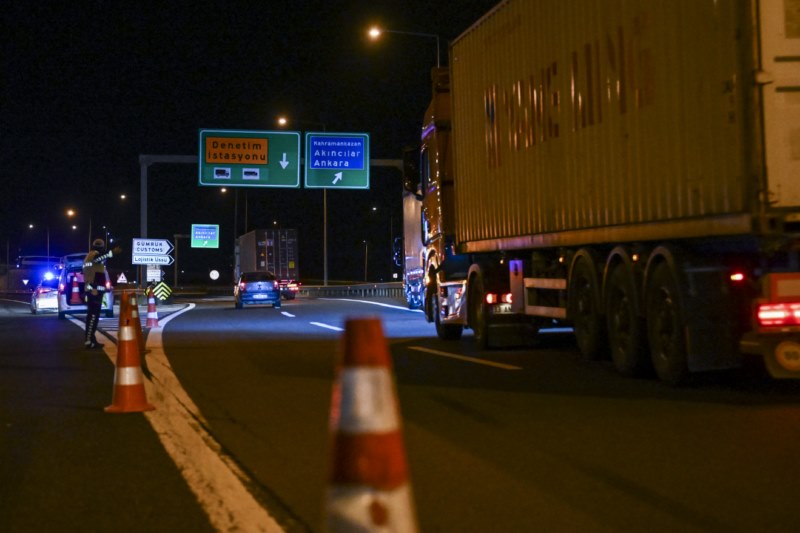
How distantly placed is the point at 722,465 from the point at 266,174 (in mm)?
31622

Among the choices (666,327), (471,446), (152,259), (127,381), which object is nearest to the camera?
(471,446)

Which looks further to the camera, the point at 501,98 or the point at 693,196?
the point at 501,98

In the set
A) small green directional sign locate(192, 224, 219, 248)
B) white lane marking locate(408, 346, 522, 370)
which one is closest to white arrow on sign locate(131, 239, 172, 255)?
white lane marking locate(408, 346, 522, 370)

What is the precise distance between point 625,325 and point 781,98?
3.48 metres

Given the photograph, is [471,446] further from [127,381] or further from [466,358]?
[466,358]

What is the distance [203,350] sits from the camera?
Answer: 650 inches

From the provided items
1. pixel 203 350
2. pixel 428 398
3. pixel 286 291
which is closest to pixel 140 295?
pixel 286 291

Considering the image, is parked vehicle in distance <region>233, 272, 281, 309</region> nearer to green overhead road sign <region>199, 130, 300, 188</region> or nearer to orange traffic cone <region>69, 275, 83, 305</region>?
green overhead road sign <region>199, 130, 300, 188</region>

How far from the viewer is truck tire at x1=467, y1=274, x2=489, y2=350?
1517 cm

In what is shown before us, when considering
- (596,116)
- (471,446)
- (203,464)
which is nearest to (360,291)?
(596,116)

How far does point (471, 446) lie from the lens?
7.44 metres

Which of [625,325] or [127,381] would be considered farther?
[625,325]

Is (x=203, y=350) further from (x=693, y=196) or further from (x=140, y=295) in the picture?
(x=140, y=295)

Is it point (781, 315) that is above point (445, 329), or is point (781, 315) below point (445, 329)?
above
